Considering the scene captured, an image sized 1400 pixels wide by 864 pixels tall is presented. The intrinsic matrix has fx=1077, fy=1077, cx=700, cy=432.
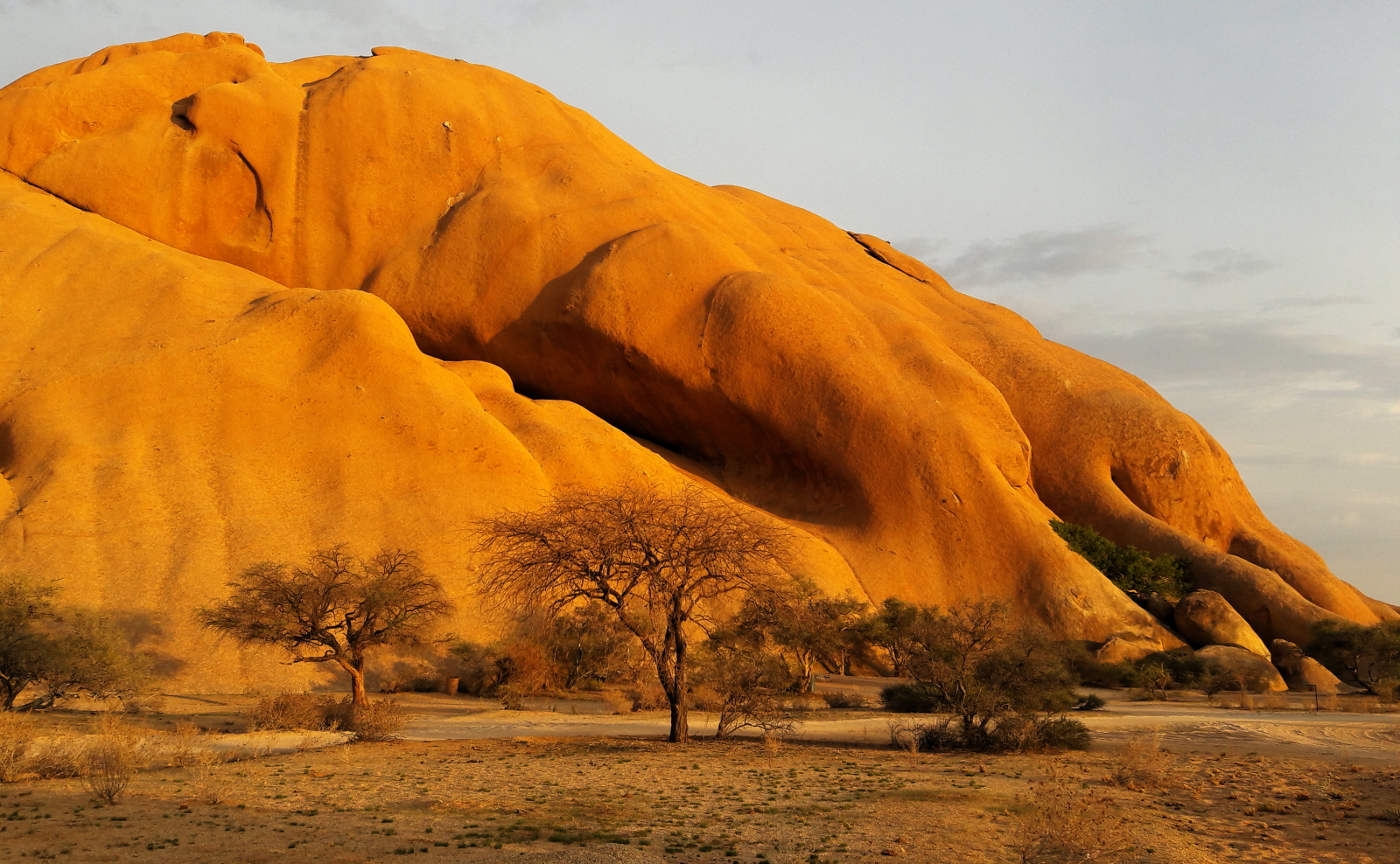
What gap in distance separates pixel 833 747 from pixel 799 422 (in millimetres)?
20550

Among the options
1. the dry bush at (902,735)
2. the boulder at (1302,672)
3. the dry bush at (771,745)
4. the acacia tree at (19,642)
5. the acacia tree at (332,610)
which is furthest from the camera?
the boulder at (1302,672)

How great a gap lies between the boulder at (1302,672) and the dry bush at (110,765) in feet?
97.5

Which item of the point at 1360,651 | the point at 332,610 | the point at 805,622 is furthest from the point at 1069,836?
the point at 1360,651

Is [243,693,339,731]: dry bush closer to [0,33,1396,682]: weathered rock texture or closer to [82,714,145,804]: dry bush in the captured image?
[82,714,145,804]: dry bush

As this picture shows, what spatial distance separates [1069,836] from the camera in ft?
28.6

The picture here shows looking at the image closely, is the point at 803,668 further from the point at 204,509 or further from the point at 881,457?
the point at 204,509

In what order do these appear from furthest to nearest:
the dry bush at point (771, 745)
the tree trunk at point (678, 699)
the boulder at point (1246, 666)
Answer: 1. the boulder at point (1246, 666)
2. the tree trunk at point (678, 699)
3. the dry bush at point (771, 745)

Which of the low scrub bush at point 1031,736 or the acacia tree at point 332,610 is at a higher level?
the acacia tree at point 332,610

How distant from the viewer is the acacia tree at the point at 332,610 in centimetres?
2072

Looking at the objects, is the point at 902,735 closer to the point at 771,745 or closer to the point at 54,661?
the point at 771,745

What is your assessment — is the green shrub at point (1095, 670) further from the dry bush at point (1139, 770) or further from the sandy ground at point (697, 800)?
the dry bush at point (1139, 770)

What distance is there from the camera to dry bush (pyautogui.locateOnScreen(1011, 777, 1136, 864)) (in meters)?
8.78

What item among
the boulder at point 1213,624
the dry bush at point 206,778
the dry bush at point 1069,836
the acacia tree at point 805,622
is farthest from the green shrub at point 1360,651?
the dry bush at point 206,778

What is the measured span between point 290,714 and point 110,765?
682 centimetres
